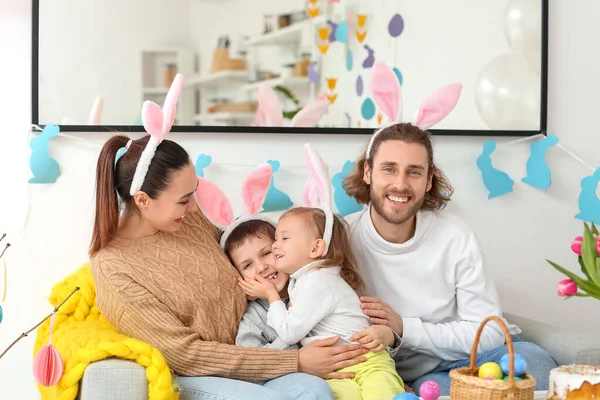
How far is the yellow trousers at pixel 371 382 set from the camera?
1990 millimetres

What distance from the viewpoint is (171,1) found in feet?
8.45

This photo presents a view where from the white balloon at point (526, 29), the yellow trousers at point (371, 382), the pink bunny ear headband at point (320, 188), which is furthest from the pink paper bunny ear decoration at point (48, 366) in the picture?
the white balloon at point (526, 29)

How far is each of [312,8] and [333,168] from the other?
55 cm

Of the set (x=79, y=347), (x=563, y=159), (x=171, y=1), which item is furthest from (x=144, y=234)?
(x=563, y=159)

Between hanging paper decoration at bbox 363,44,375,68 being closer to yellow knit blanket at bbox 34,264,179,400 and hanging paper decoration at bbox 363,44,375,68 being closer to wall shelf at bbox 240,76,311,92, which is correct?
wall shelf at bbox 240,76,311,92

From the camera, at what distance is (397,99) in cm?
245

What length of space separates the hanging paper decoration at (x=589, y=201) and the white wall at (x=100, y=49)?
1545mm

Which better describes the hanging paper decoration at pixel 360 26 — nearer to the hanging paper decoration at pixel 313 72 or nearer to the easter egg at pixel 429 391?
the hanging paper decoration at pixel 313 72

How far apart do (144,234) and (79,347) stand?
40cm

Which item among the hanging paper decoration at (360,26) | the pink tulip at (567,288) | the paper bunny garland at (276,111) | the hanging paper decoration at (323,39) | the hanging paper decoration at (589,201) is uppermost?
the hanging paper decoration at (360,26)

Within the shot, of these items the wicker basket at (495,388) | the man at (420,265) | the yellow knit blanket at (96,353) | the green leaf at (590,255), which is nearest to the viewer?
the wicker basket at (495,388)

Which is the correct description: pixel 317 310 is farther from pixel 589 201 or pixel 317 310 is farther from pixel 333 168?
pixel 589 201

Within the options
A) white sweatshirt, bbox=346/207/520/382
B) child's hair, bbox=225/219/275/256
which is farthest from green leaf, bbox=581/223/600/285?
child's hair, bbox=225/219/275/256

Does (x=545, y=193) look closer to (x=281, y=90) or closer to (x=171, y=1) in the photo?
(x=281, y=90)
